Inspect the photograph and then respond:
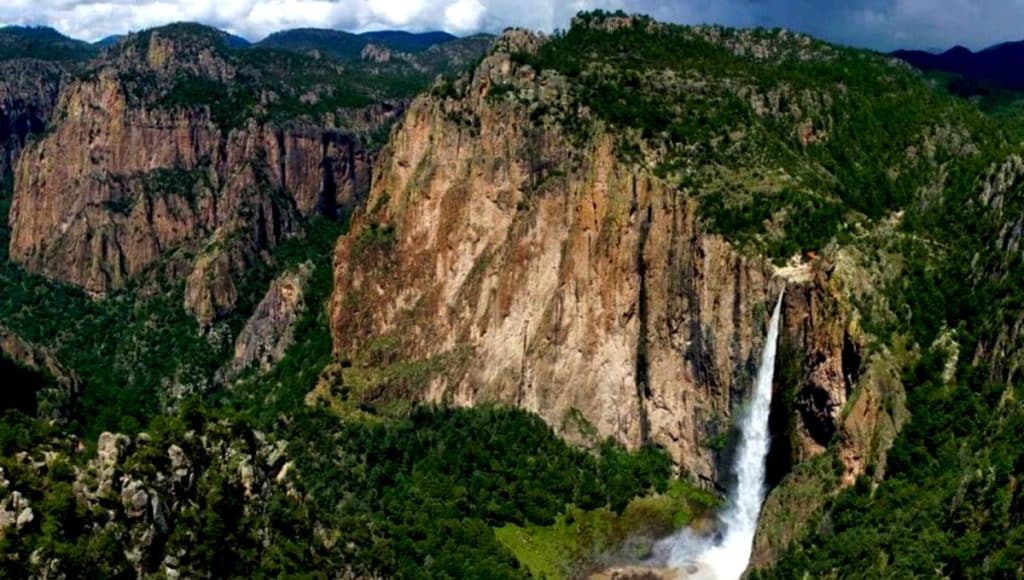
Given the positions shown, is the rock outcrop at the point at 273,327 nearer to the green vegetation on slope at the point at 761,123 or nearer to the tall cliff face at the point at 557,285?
the tall cliff face at the point at 557,285

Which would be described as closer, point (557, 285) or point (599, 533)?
point (599, 533)

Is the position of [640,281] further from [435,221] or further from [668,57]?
[668,57]

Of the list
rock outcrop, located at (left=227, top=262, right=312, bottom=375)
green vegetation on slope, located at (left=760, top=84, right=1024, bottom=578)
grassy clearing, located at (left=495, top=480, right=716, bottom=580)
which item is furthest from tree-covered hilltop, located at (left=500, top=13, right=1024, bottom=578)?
rock outcrop, located at (left=227, top=262, right=312, bottom=375)

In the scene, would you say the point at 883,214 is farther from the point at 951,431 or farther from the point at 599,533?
the point at 599,533

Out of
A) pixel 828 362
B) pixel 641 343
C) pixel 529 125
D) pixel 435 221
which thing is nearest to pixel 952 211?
pixel 828 362

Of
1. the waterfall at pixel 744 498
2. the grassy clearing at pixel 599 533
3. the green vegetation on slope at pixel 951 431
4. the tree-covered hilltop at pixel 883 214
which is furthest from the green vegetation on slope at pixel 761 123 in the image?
the grassy clearing at pixel 599 533

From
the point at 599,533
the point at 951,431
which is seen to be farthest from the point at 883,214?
the point at 599,533
